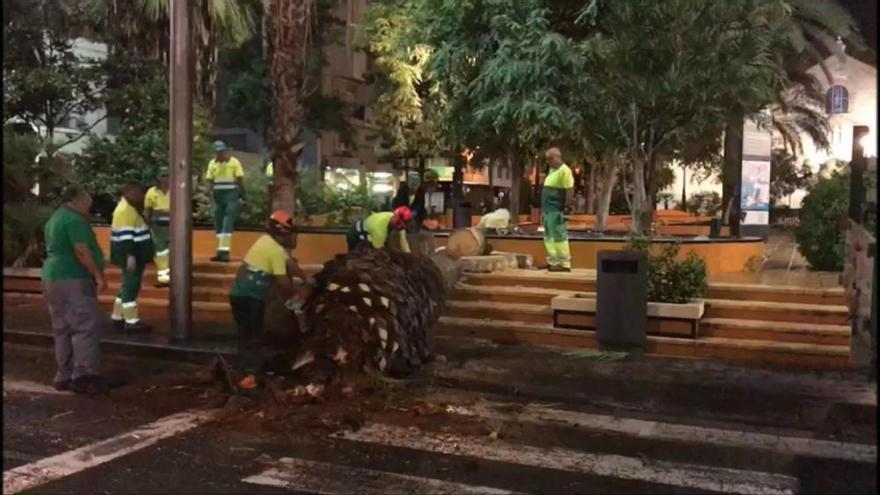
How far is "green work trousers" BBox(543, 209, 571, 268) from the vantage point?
1152cm

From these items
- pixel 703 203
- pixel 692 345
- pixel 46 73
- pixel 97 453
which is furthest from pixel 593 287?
pixel 703 203

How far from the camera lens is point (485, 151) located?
71.2 feet

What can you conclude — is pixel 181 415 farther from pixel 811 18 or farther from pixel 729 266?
pixel 811 18

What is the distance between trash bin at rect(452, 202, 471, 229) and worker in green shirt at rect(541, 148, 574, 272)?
34.1 ft

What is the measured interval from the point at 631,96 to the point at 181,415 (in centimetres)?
790

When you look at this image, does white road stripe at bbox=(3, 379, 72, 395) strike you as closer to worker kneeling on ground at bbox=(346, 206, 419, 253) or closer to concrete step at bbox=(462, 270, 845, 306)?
worker kneeling on ground at bbox=(346, 206, 419, 253)

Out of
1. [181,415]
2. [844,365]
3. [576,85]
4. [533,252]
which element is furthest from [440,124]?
[181,415]

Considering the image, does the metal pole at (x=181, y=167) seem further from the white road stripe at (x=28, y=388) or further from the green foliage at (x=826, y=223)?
the green foliage at (x=826, y=223)

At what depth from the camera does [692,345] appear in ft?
31.3

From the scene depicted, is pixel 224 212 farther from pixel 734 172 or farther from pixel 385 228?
pixel 734 172

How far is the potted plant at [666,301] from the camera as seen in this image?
31.6ft

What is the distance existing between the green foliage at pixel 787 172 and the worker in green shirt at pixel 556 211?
35.3 meters

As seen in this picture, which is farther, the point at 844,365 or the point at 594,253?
the point at 594,253

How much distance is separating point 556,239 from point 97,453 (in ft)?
23.7
